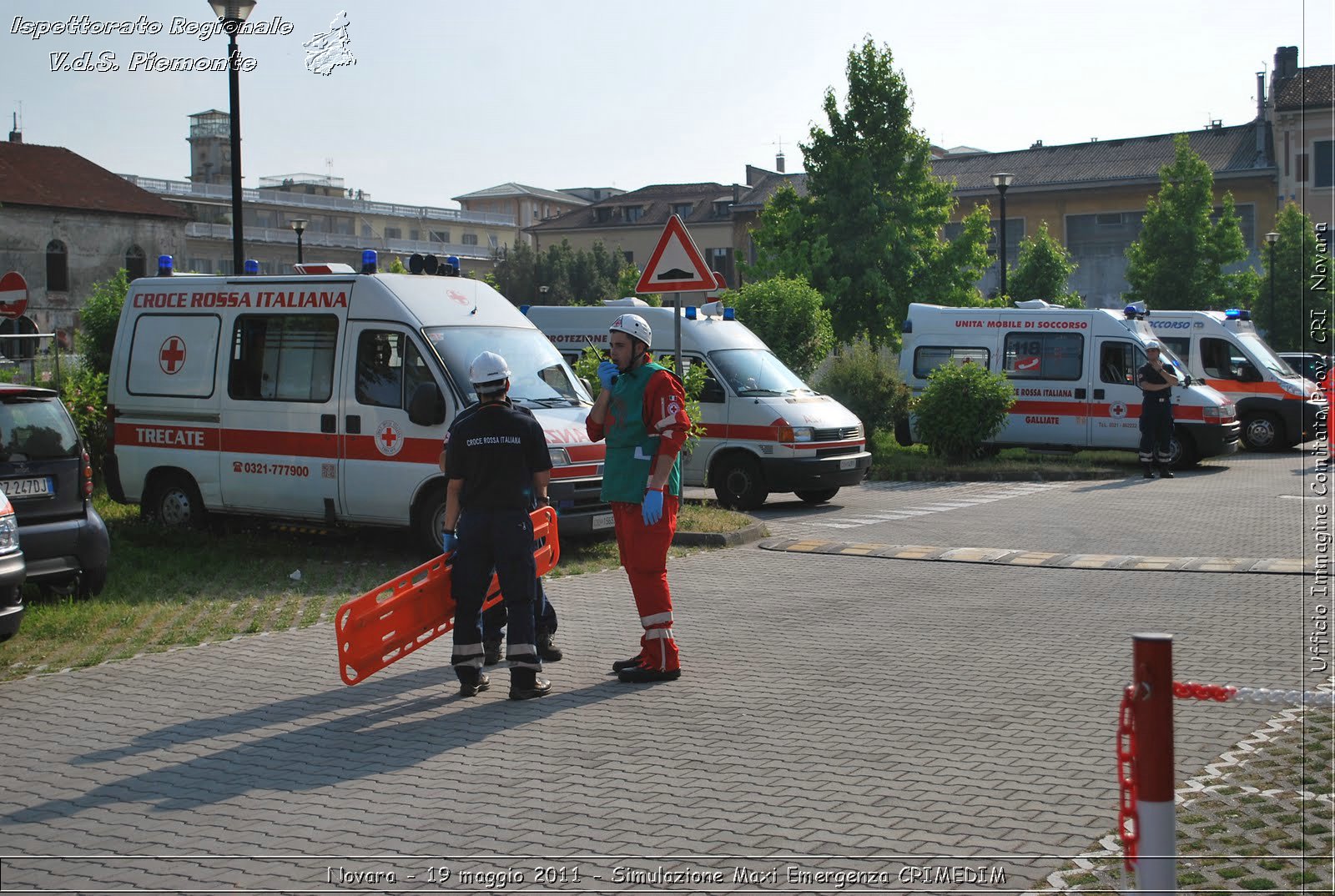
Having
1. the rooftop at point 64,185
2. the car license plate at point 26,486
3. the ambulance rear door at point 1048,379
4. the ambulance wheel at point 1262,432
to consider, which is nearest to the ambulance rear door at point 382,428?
the car license plate at point 26,486

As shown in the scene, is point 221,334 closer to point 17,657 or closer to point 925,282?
point 17,657

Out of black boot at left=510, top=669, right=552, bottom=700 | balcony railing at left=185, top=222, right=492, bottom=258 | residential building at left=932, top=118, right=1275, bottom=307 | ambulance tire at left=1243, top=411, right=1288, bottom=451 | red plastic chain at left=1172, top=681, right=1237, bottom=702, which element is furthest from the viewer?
balcony railing at left=185, top=222, right=492, bottom=258

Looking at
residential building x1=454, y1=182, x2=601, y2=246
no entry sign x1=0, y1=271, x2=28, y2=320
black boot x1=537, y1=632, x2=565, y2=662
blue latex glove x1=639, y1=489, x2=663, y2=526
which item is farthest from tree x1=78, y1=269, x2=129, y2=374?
residential building x1=454, y1=182, x2=601, y2=246

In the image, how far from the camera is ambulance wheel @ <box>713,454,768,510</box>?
663 inches

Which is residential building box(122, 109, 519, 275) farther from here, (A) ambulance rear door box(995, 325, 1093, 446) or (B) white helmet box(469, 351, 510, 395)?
(B) white helmet box(469, 351, 510, 395)

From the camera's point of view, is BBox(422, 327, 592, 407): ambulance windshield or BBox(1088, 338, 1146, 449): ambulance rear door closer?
BBox(422, 327, 592, 407): ambulance windshield

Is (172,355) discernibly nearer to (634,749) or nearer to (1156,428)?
(634,749)

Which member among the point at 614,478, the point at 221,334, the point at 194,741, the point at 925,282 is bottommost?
the point at 194,741

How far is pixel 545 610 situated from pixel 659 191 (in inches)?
3622

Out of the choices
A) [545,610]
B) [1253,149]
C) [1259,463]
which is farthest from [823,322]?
[1253,149]

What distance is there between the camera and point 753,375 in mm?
17203

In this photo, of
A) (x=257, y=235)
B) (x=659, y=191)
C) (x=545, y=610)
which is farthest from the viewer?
(x=659, y=191)

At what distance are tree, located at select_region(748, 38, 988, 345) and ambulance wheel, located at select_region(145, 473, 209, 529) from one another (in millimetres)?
24756

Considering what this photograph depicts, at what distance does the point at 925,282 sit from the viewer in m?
37.2
